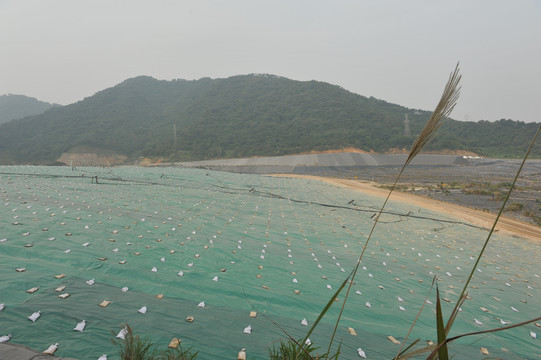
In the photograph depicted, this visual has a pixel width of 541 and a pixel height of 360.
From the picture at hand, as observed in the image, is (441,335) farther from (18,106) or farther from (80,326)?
(18,106)

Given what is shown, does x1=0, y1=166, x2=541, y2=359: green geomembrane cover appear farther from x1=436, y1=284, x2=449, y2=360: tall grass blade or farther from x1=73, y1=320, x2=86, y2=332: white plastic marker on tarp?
x1=436, y1=284, x2=449, y2=360: tall grass blade

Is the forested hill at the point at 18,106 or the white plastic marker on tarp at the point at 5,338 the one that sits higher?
the forested hill at the point at 18,106

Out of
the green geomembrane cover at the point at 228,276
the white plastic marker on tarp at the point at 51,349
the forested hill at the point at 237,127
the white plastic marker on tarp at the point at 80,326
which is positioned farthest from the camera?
the forested hill at the point at 237,127

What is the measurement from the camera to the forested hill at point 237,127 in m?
48.7

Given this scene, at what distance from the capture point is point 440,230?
29.7 ft

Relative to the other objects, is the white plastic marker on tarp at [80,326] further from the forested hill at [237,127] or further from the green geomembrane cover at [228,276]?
the forested hill at [237,127]

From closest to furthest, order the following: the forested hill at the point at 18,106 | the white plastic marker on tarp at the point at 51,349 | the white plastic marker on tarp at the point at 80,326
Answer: the white plastic marker on tarp at the point at 51,349
the white plastic marker on tarp at the point at 80,326
the forested hill at the point at 18,106

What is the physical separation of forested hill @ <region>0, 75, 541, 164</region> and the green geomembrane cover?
130 ft

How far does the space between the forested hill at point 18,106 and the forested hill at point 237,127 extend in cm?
3687

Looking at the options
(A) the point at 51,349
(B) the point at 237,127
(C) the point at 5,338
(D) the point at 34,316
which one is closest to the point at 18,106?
(B) the point at 237,127

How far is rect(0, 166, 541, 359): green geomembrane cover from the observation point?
2791mm

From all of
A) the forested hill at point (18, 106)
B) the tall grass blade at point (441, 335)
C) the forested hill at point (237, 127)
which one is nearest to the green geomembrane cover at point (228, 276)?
the tall grass blade at point (441, 335)

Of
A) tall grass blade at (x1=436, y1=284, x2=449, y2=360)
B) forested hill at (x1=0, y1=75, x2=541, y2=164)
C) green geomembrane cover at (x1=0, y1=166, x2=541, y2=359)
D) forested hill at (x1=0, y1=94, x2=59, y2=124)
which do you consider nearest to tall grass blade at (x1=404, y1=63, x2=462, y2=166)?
tall grass blade at (x1=436, y1=284, x2=449, y2=360)

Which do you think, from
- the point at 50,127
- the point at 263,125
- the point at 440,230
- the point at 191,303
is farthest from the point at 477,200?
the point at 50,127
